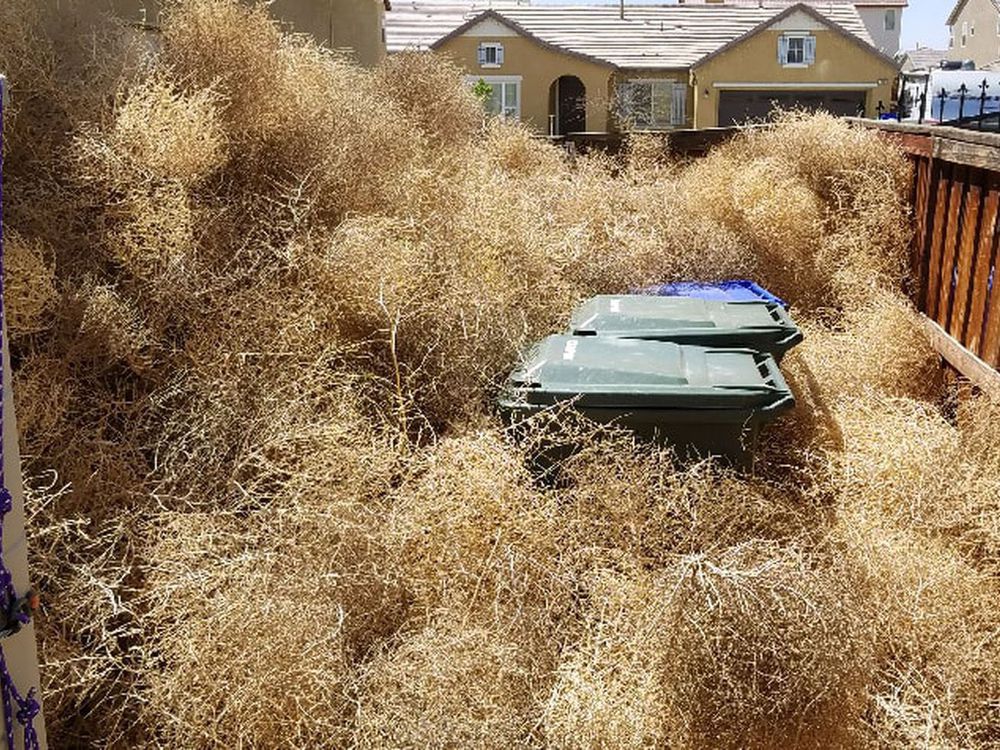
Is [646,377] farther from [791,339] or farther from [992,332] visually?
[992,332]

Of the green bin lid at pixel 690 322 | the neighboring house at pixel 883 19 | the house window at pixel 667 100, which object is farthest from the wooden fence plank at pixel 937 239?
the neighboring house at pixel 883 19

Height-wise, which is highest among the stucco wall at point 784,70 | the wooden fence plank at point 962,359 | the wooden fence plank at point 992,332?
the stucco wall at point 784,70

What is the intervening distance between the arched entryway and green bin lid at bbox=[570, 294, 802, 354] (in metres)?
23.1

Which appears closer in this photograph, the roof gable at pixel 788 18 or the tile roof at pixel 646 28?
the roof gable at pixel 788 18

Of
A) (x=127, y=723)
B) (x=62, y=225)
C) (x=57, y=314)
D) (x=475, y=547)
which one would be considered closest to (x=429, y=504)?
(x=475, y=547)

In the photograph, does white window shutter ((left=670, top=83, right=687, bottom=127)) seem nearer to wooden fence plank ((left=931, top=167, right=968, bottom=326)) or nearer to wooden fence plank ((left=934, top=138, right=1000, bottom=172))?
wooden fence plank ((left=934, top=138, right=1000, bottom=172))

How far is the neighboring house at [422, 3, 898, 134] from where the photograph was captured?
1110 inches

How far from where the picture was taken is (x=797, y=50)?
28812 millimetres

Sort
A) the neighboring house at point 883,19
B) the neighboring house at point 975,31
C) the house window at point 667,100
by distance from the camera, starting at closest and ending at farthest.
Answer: the house window at point 667,100
the neighboring house at point 975,31
the neighboring house at point 883,19

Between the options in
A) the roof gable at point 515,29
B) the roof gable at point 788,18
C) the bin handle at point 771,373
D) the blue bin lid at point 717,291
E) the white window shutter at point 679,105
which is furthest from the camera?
the white window shutter at point 679,105

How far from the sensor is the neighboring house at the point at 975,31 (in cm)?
4978

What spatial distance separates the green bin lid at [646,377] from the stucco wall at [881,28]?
5502 cm

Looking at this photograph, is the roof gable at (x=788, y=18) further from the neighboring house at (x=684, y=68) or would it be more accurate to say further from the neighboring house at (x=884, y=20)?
the neighboring house at (x=884, y=20)

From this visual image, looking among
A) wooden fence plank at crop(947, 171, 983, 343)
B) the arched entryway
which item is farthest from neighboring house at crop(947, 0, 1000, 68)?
wooden fence plank at crop(947, 171, 983, 343)
